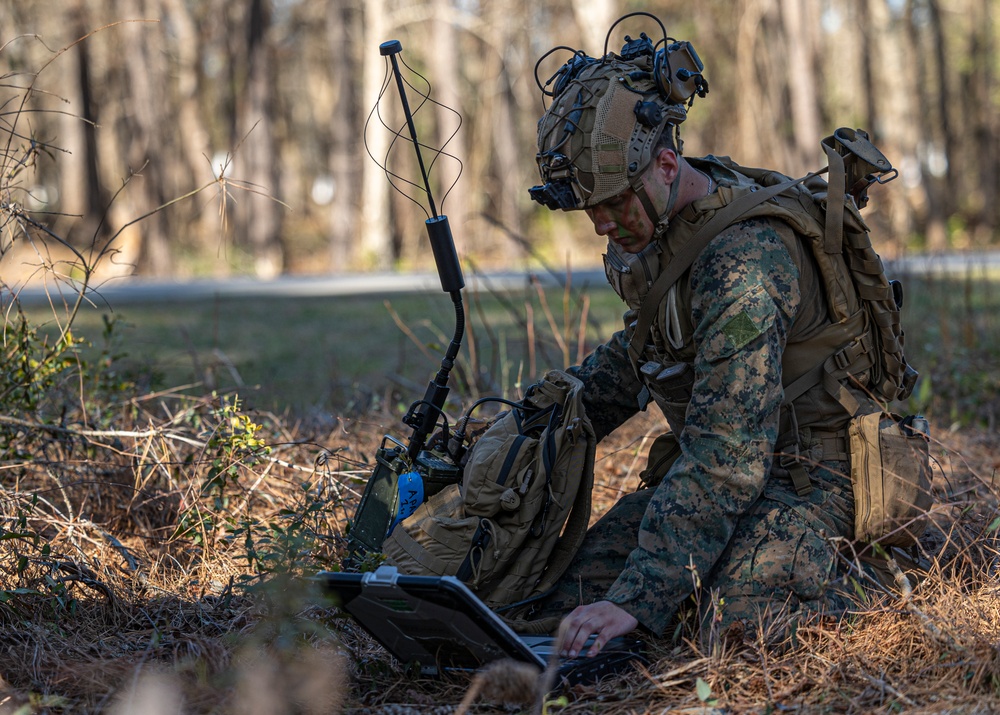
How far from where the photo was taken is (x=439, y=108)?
1725 centimetres

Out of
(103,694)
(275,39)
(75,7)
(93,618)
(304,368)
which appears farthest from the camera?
(275,39)

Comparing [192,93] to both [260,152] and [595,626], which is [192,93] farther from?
[595,626]

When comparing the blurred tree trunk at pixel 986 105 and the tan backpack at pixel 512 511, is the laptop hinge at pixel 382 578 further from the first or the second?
the blurred tree trunk at pixel 986 105

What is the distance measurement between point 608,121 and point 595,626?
134 cm

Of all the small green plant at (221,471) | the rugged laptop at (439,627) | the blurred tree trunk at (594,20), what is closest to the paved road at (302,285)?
the blurred tree trunk at (594,20)

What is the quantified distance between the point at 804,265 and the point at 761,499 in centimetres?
69

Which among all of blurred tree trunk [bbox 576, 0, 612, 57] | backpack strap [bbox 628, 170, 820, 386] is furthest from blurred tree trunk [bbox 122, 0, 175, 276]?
backpack strap [bbox 628, 170, 820, 386]

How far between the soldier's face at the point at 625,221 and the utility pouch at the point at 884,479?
814 mm

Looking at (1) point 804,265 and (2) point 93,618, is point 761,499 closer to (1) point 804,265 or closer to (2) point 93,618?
(1) point 804,265

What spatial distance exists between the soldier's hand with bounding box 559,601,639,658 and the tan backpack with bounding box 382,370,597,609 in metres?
0.41

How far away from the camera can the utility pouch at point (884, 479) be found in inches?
114

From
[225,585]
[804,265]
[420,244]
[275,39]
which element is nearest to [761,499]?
[804,265]

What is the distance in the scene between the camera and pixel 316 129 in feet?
143

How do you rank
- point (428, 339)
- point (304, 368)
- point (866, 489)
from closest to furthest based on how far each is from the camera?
point (866, 489), point (304, 368), point (428, 339)
